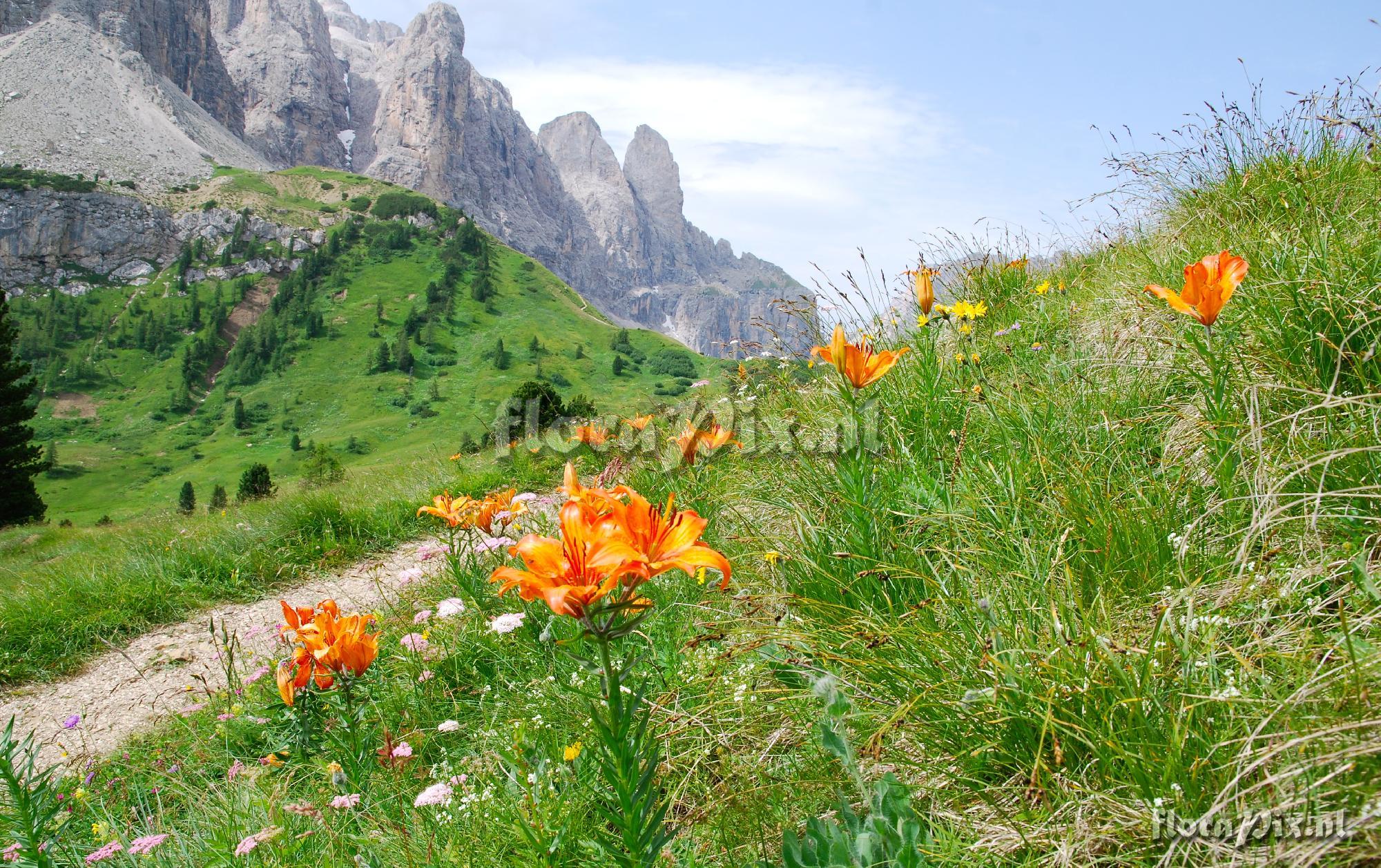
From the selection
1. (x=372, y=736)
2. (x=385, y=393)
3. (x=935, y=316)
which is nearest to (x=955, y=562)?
(x=935, y=316)

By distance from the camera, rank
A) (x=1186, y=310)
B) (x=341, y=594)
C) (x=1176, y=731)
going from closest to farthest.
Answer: (x=1176, y=731)
(x=1186, y=310)
(x=341, y=594)

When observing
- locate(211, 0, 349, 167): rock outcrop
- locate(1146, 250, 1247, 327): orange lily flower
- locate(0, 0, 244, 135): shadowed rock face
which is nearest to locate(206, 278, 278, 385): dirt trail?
locate(0, 0, 244, 135): shadowed rock face

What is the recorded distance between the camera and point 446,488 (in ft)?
24.2

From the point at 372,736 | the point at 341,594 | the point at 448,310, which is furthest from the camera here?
the point at 448,310

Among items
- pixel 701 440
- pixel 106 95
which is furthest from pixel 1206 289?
pixel 106 95

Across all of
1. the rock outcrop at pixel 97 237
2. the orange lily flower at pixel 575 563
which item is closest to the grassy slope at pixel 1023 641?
the orange lily flower at pixel 575 563

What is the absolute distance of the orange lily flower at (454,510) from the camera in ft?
11.0

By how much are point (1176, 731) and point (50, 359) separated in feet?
451

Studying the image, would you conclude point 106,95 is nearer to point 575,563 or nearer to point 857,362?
point 857,362

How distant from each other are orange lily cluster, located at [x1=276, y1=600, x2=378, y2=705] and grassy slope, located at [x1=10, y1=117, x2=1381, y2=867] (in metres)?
0.34

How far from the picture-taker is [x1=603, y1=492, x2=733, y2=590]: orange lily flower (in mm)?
1209

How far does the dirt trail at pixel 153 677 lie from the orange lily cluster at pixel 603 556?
10.4 feet

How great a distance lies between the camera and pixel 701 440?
12.5 ft

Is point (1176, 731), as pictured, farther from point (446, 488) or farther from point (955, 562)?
point (446, 488)
